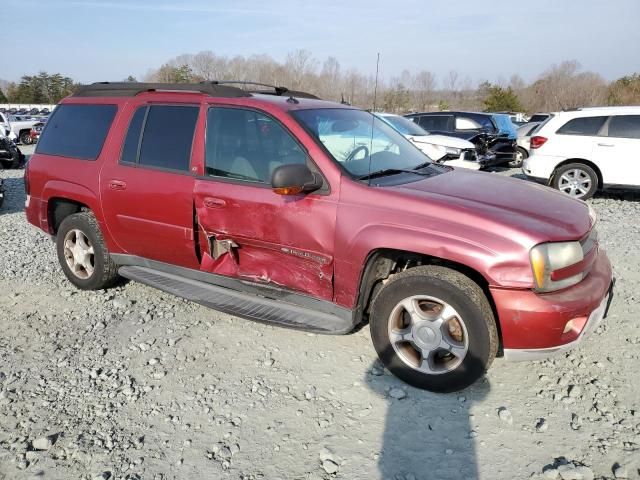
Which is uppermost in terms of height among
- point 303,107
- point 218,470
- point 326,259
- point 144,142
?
point 303,107

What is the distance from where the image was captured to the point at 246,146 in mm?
3662

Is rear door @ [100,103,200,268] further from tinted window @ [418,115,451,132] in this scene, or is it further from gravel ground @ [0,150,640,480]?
tinted window @ [418,115,451,132]

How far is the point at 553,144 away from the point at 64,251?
840 cm

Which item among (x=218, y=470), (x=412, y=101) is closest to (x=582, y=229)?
(x=218, y=470)

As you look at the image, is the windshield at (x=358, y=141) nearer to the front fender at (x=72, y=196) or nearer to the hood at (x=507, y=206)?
the hood at (x=507, y=206)

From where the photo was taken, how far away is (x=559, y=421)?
9.39 feet

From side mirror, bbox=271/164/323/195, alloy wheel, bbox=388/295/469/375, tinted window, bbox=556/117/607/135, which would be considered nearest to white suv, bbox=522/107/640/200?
tinted window, bbox=556/117/607/135

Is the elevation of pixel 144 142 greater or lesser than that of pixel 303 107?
lesser

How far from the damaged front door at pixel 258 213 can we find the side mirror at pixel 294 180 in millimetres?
88

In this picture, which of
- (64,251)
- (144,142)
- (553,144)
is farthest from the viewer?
(553,144)

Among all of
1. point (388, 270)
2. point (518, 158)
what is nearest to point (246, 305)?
point (388, 270)

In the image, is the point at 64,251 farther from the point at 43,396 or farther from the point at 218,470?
the point at 218,470

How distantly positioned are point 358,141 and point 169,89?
1.69 m

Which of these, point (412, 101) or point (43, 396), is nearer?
point (43, 396)
